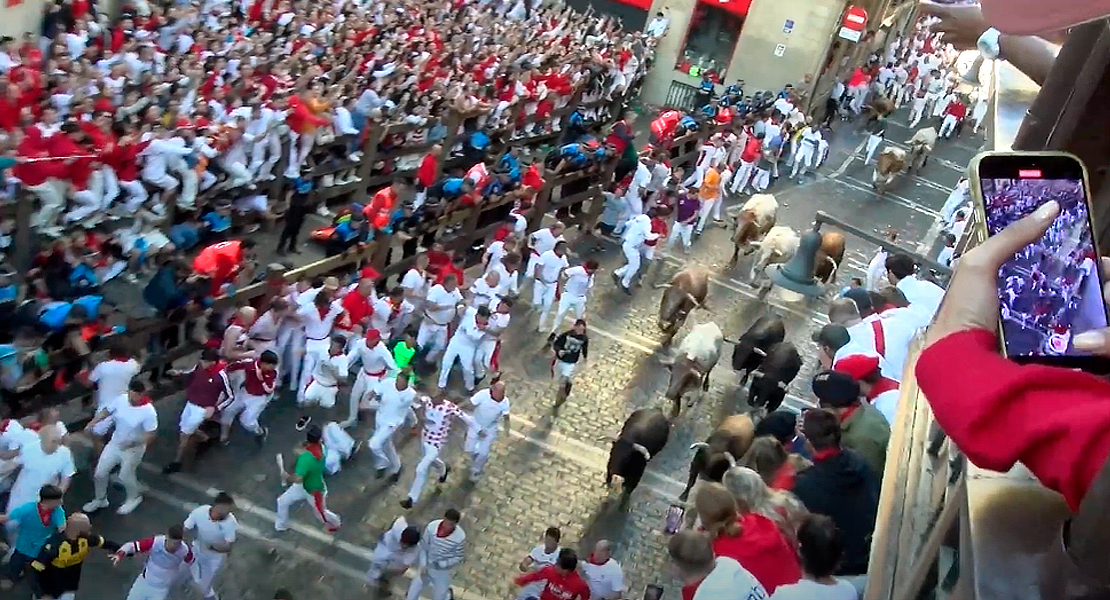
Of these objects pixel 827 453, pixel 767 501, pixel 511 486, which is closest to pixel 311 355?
pixel 511 486

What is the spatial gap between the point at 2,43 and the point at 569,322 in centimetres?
1005

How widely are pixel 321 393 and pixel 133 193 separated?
458 centimetres

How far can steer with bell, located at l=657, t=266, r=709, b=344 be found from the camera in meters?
17.6

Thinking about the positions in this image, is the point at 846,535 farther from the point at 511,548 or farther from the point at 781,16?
the point at 781,16

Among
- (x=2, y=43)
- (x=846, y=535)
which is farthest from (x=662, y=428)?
(x=2, y=43)

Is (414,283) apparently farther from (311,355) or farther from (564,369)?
(564,369)

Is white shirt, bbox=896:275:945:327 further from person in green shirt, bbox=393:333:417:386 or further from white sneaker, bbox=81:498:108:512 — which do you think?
white sneaker, bbox=81:498:108:512

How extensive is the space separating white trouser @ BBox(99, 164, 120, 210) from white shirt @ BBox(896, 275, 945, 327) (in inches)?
425

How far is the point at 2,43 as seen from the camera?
16.4 m

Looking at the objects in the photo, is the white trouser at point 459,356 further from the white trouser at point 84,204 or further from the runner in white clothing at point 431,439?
the white trouser at point 84,204

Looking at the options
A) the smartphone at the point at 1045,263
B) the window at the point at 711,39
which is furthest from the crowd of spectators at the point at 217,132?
the window at the point at 711,39

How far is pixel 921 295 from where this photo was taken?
41.4 feet

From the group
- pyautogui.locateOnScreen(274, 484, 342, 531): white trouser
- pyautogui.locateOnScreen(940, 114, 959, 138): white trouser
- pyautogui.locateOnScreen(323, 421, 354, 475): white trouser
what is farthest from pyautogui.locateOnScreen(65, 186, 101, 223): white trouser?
pyautogui.locateOnScreen(940, 114, 959, 138): white trouser

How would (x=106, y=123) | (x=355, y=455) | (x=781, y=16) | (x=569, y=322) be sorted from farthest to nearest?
(x=781, y=16)
(x=569, y=322)
(x=106, y=123)
(x=355, y=455)
